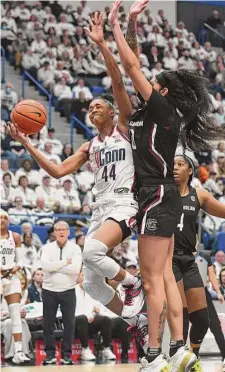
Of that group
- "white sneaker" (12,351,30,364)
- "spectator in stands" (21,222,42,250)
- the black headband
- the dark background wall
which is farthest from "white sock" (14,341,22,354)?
the dark background wall

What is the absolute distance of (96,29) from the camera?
22.2ft

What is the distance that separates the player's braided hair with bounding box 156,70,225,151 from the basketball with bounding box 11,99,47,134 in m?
1.11

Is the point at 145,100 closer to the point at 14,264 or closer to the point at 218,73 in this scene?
Result: the point at 14,264

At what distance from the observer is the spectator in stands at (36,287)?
13.2 meters

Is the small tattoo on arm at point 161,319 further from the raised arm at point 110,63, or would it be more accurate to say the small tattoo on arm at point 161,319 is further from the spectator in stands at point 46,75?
the spectator in stands at point 46,75

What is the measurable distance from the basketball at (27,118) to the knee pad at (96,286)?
1.26 meters

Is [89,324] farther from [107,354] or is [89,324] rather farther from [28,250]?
[28,250]

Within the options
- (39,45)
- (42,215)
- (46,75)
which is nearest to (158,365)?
(42,215)

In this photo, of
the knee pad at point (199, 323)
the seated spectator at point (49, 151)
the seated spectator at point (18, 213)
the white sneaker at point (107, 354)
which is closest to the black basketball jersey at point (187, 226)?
the knee pad at point (199, 323)

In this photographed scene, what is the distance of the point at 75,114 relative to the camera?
21094mm

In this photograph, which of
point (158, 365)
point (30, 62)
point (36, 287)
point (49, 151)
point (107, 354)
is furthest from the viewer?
point (30, 62)

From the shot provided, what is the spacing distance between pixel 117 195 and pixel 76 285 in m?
6.43

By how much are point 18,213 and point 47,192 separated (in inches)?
53.6

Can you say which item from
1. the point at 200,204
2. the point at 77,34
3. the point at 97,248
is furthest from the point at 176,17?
the point at 97,248
